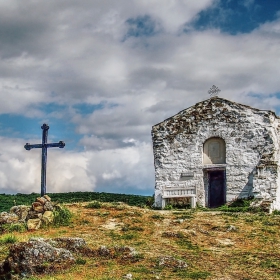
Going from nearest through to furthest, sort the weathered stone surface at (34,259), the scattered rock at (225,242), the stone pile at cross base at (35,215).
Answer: the weathered stone surface at (34,259)
the scattered rock at (225,242)
the stone pile at cross base at (35,215)

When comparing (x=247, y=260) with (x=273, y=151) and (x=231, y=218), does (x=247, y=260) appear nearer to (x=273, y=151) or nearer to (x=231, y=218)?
(x=231, y=218)

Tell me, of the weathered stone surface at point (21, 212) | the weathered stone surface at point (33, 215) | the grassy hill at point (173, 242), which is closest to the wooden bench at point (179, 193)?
the grassy hill at point (173, 242)

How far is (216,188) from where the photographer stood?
26703mm

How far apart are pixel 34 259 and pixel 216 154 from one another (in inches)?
639

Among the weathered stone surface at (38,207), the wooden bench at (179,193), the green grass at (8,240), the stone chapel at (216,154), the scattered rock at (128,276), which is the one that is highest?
the stone chapel at (216,154)

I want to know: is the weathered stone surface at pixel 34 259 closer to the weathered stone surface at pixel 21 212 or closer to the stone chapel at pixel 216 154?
the weathered stone surface at pixel 21 212

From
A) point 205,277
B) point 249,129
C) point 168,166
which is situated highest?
point 249,129

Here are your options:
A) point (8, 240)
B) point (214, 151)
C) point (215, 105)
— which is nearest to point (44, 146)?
point (8, 240)

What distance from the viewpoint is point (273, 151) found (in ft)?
82.2

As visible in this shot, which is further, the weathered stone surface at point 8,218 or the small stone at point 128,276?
the weathered stone surface at point 8,218

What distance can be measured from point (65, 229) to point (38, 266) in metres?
6.01

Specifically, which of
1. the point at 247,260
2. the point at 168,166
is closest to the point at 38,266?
the point at 247,260

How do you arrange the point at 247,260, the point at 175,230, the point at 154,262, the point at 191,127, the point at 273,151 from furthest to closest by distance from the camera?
1. the point at 191,127
2. the point at 273,151
3. the point at 175,230
4. the point at 247,260
5. the point at 154,262

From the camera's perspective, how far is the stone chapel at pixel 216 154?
25125 millimetres
